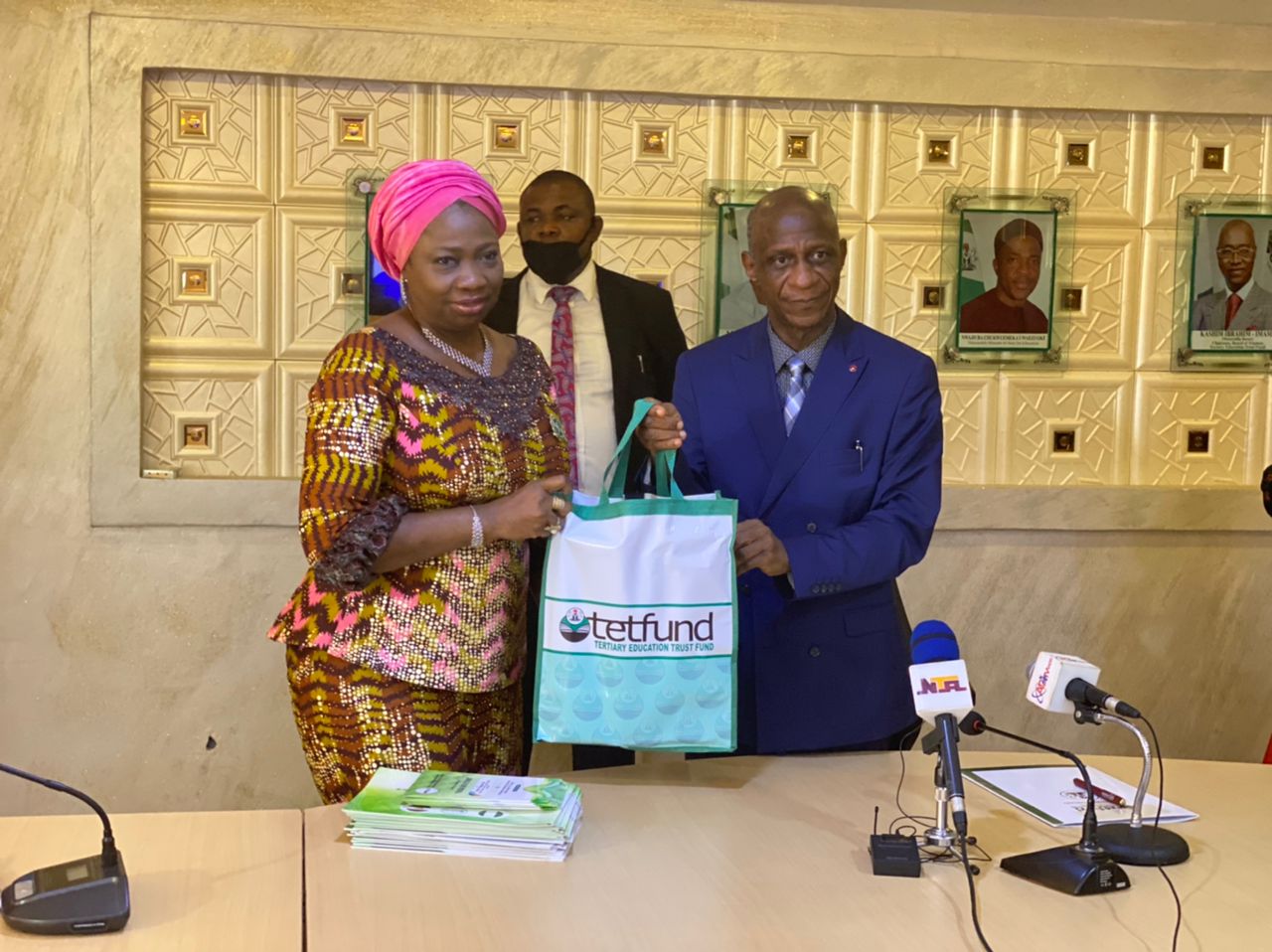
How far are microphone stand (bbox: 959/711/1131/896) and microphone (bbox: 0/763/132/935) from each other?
113 centimetres

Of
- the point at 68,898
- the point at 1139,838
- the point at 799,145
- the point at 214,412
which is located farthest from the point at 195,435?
the point at 1139,838

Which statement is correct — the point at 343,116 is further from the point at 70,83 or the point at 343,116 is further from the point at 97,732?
the point at 97,732

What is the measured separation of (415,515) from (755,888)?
2.77 feet

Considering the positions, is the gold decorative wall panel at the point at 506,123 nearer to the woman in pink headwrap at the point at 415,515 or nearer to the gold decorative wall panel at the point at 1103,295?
the gold decorative wall panel at the point at 1103,295

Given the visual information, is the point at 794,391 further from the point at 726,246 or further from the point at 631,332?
the point at 726,246

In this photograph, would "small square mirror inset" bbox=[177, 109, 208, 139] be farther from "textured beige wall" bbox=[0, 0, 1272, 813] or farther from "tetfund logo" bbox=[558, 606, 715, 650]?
"tetfund logo" bbox=[558, 606, 715, 650]

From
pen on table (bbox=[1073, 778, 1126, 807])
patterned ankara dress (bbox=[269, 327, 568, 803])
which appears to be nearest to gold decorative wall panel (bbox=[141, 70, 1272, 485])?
patterned ankara dress (bbox=[269, 327, 568, 803])

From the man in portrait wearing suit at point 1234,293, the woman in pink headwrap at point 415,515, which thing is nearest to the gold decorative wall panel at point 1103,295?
the man in portrait wearing suit at point 1234,293

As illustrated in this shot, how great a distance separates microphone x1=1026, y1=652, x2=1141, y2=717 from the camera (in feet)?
6.67

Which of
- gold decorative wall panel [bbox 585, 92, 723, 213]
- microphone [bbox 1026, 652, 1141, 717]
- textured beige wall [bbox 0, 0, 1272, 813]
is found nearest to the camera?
microphone [bbox 1026, 652, 1141, 717]

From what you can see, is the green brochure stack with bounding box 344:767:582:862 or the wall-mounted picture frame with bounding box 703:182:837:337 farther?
the wall-mounted picture frame with bounding box 703:182:837:337

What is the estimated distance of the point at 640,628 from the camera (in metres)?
2.34

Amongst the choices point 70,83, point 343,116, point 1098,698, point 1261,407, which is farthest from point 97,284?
point 1261,407

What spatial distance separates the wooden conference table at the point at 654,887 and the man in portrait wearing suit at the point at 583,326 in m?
1.39
